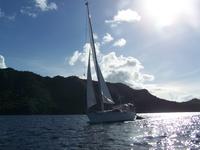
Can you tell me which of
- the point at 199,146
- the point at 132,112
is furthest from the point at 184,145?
the point at 132,112

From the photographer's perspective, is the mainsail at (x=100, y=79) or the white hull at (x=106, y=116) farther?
the mainsail at (x=100, y=79)

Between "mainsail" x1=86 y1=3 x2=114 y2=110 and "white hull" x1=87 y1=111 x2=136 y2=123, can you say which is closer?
"white hull" x1=87 y1=111 x2=136 y2=123

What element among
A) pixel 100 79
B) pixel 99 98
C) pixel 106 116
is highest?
pixel 100 79

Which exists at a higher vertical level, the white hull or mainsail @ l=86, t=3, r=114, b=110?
mainsail @ l=86, t=3, r=114, b=110

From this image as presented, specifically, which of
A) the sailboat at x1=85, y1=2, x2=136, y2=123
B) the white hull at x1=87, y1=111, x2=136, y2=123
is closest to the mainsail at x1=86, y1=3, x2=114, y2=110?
the sailboat at x1=85, y1=2, x2=136, y2=123

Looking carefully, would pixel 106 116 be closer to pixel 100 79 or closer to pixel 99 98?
pixel 99 98

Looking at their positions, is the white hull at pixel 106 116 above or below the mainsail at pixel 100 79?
below

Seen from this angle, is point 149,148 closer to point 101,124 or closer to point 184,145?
point 184,145

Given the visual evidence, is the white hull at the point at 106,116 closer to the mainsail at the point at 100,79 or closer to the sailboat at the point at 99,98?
the sailboat at the point at 99,98

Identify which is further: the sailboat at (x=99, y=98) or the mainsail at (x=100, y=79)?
the mainsail at (x=100, y=79)

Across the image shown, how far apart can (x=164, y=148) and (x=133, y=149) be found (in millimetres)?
3747

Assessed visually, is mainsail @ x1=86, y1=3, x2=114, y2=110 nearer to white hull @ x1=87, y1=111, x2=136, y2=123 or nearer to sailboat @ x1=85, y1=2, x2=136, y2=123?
sailboat @ x1=85, y1=2, x2=136, y2=123

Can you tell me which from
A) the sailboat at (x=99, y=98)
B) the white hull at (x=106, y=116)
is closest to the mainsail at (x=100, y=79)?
the sailboat at (x=99, y=98)

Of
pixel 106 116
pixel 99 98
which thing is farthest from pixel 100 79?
pixel 106 116
